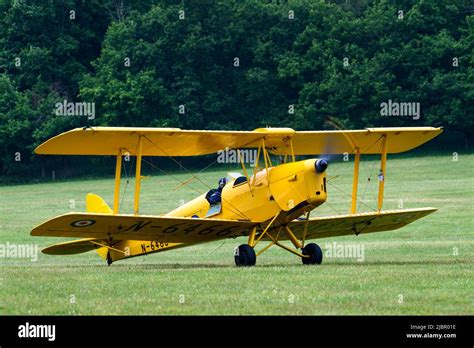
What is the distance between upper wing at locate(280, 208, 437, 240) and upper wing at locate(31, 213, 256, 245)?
1.41 meters

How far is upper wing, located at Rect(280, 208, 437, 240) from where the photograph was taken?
2079 cm

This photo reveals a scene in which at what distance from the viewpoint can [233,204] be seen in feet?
66.5

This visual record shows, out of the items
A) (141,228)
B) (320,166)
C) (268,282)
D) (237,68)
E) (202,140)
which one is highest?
(237,68)

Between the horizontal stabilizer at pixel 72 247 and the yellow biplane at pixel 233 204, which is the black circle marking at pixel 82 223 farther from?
the horizontal stabilizer at pixel 72 247

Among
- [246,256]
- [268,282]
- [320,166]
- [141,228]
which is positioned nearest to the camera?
[268,282]

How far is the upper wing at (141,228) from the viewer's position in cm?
1820

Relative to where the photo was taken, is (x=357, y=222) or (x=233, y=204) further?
(x=357, y=222)

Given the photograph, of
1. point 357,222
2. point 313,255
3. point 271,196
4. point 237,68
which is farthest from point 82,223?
point 237,68

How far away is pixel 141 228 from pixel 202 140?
2.24m

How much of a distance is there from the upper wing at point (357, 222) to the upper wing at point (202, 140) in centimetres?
144

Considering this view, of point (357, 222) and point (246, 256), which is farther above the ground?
point (357, 222)

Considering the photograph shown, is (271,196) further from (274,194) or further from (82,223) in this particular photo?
(82,223)

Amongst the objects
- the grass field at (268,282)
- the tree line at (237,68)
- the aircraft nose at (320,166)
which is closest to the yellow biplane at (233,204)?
the aircraft nose at (320,166)

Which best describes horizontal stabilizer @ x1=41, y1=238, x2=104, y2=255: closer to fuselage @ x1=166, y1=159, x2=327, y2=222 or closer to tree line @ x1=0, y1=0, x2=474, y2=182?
fuselage @ x1=166, y1=159, x2=327, y2=222
